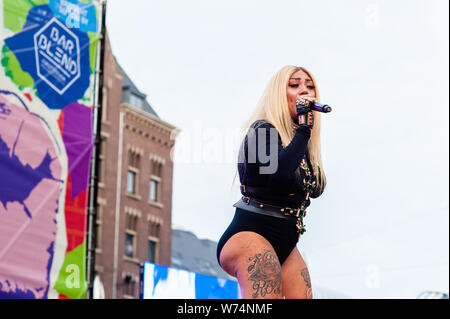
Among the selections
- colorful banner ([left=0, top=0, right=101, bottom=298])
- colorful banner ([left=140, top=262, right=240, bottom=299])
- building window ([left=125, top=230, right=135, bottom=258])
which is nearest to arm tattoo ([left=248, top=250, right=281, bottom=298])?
colorful banner ([left=0, top=0, right=101, bottom=298])

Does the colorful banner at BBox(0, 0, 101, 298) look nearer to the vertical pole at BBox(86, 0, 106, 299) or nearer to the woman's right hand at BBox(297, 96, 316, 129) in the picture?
the vertical pole at BBox(86, 0, 106, 299)

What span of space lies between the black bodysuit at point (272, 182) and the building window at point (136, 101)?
37.8m

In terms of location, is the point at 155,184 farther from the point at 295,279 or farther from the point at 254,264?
the point at 254,264

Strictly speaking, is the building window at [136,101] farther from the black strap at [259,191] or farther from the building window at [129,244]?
the black strap at [259,191]

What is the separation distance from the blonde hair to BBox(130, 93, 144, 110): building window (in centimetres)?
3751

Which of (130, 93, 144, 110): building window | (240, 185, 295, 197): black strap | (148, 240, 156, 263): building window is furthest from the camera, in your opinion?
(130, 93, 144, 110): building window

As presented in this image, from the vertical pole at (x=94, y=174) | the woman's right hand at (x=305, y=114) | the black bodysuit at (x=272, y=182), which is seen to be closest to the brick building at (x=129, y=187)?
the vertical pole at (x=94, y=174)

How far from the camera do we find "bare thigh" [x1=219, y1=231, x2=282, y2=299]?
4.08 metres

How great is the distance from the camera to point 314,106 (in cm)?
413

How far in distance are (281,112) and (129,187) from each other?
1381 inches

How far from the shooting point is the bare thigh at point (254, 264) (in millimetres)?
4082

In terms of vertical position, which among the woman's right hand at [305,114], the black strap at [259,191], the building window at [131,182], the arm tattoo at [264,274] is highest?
the building window at [131,182]

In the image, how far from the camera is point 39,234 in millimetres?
13672
